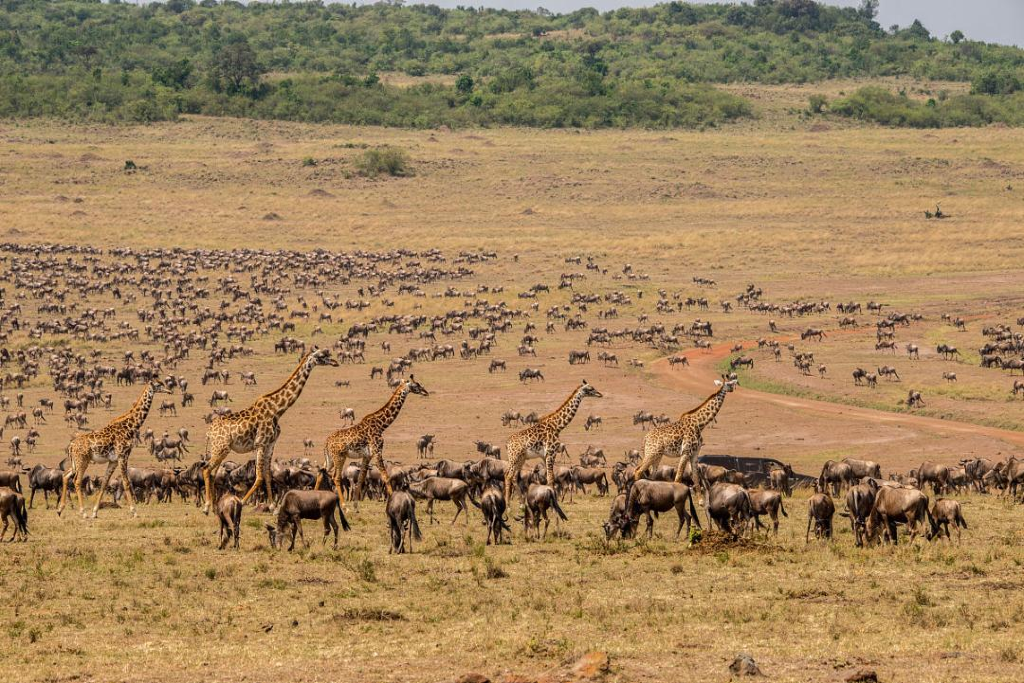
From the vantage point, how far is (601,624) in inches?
718

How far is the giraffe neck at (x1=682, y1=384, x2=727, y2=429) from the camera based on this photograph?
1095 inches

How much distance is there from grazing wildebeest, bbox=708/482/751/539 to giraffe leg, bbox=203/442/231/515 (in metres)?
8.88

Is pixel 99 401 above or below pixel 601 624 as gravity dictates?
below

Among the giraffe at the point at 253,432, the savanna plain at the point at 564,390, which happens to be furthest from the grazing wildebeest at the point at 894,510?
the giraffe at the point at 253,432

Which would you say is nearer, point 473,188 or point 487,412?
point 487,412

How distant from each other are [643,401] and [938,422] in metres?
9.95

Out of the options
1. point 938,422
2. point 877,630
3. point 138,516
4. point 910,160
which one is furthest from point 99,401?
point 910,160

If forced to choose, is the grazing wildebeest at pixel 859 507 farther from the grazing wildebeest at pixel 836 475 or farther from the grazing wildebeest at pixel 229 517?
the grazing wildebeest at pixel 229 517

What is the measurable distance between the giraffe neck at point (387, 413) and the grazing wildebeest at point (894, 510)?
9108mm

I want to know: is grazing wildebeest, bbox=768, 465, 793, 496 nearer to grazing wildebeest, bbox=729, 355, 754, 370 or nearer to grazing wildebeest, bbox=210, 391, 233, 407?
grazing wildebeest, bbox=210, 391, 233, 407

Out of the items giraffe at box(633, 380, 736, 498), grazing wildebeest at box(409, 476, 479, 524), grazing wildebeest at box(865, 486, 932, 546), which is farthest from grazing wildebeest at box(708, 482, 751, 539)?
grazing wildebeest at box(409, 476, 479, 524)

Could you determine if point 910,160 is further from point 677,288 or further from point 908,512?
point 908,512

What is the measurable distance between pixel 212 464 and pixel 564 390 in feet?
87.8

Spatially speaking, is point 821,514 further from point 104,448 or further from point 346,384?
point 346,384
